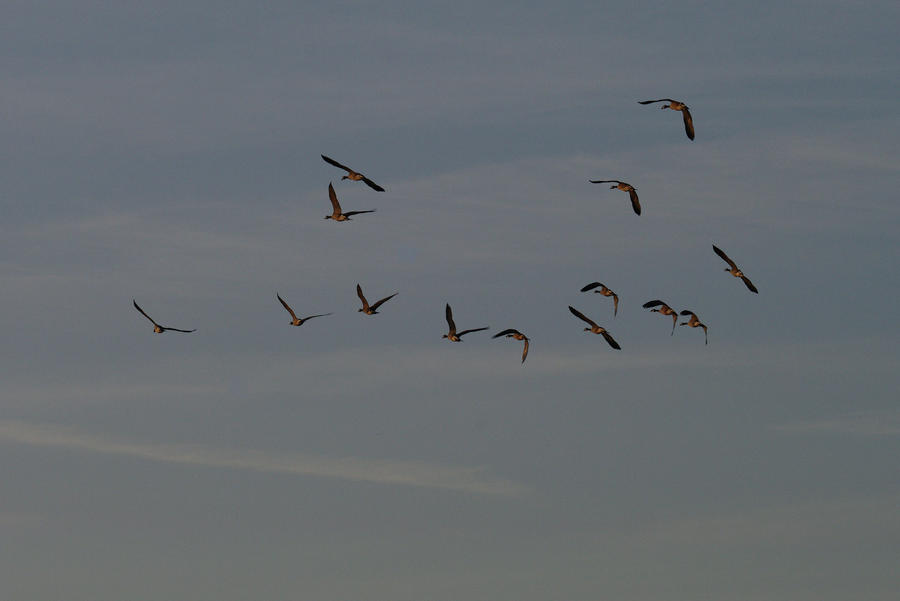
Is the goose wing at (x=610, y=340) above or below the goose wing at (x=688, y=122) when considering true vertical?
below

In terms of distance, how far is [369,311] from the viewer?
485ft

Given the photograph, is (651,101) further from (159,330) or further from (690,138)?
(159,330)

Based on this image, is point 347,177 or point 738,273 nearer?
point 347,177

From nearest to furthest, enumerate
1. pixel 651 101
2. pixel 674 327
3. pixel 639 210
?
1. pixel 651 101
2. pixel 639 210
3. pixel 674 327

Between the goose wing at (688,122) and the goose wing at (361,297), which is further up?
the goose wing at (688,122)

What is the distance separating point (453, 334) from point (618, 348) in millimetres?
12730

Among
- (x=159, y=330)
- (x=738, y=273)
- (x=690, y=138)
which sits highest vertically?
(x=690, y=138)

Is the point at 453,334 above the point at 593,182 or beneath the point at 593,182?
beneath

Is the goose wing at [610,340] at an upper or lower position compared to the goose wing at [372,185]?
lower

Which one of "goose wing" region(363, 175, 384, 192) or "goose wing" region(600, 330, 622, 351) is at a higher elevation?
"goose wing" region(363, 175, 384, 192)

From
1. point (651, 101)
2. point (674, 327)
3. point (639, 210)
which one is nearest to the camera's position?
point (651, 101)

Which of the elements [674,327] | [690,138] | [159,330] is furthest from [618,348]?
[159,330]

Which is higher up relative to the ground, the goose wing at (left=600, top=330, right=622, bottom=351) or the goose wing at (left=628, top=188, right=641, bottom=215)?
the goose wing at (left=628, top=188, right=641, bottom=215)

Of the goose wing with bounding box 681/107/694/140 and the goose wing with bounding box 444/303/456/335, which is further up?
the goose wing with bounding box 681/107/694/140
